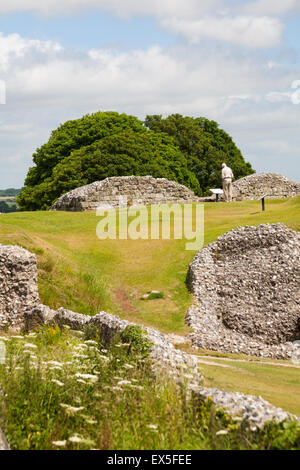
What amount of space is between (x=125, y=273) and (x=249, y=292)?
17.6 feet

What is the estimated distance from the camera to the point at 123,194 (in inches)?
1390

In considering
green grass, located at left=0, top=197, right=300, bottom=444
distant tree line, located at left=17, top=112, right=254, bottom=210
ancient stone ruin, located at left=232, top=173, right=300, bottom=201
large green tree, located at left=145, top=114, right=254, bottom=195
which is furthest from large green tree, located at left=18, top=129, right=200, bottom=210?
green grass, located at left=0, top=197, right=300, bottom=444

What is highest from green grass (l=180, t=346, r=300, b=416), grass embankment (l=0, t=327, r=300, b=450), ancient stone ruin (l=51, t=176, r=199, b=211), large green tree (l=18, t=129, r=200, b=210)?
large green tree (l=18, t=129, r=200, b=210)

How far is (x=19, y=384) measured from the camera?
7691mm

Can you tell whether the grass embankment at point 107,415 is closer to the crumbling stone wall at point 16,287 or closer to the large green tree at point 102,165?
the crumbling stone wall at point 16,287

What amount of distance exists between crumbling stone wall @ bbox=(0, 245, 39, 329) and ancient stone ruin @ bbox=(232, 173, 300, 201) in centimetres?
3202

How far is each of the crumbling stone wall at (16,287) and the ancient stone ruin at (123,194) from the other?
1644 cm

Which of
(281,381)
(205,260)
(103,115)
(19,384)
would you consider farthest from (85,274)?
(103,115)

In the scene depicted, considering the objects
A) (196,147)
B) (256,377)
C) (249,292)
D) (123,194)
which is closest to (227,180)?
(123,194)

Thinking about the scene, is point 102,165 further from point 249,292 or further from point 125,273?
point 249,292

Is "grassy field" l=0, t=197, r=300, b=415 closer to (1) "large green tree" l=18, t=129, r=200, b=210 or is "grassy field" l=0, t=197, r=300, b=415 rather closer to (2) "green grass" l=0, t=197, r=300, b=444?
(2) "green grass" l=0, t=197, r=300, b=444

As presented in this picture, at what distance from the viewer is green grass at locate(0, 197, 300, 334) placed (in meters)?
18.3

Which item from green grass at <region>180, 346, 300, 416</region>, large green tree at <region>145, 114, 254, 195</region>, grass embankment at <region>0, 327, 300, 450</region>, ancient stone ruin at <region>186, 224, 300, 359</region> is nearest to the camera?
grass embankment at <region>0, 327, 300, 450</region>

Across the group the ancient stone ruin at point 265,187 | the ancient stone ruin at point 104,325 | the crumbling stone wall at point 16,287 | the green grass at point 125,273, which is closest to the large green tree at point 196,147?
the ancient stone ruin at point 265,187
